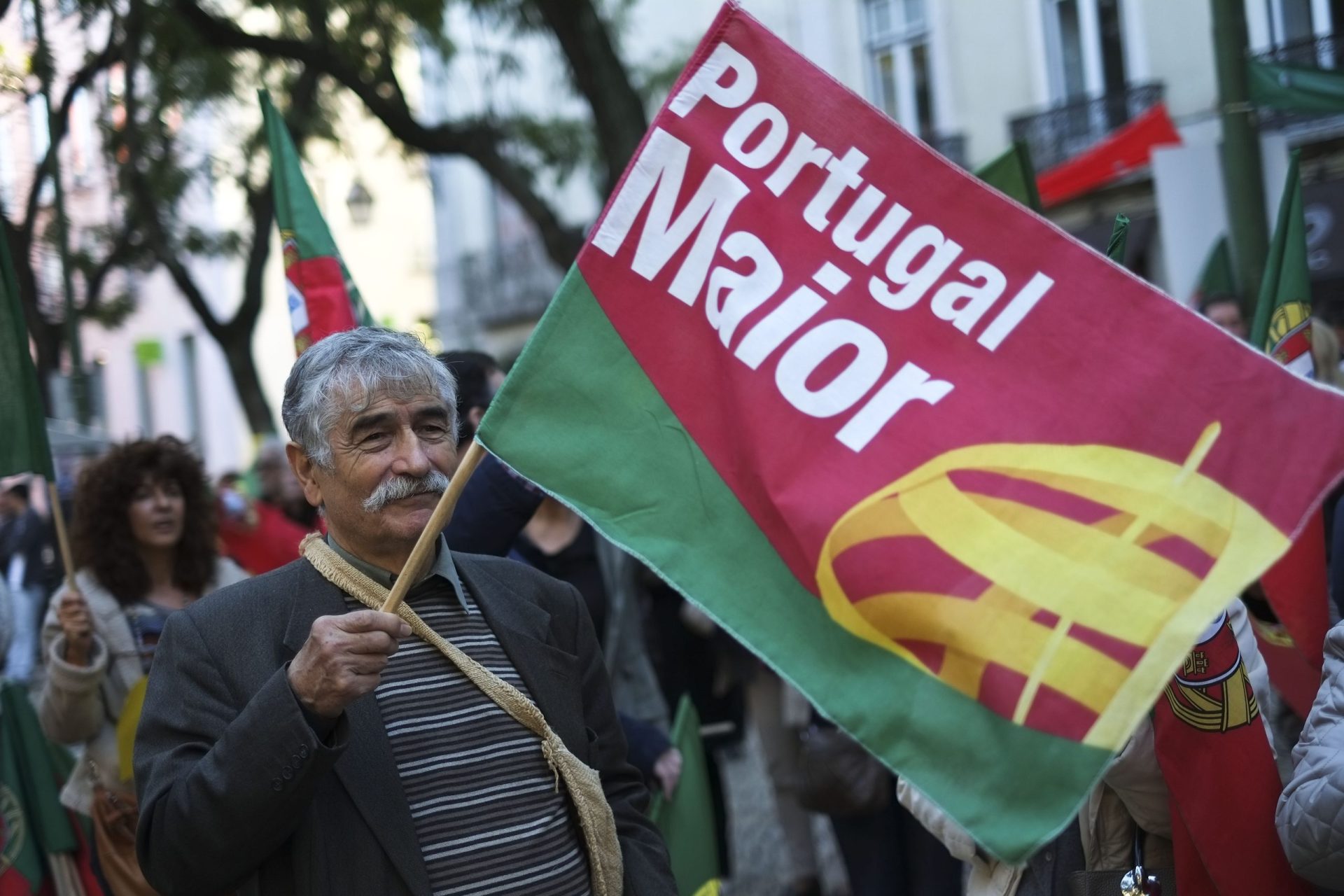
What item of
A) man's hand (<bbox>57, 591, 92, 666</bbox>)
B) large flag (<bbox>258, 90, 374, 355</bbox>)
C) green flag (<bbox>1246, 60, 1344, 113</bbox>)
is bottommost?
man's hand (<bbox>57, 591, 92, 666</bbox>)

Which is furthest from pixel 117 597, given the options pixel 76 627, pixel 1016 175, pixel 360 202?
pixel 360 202

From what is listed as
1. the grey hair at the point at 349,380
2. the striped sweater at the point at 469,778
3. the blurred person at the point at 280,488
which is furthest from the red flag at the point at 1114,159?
the striped sweater at the point at 469,778

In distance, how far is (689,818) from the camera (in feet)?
15.8

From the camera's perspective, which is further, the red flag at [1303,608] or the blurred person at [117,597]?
the blurred person at [117,597]

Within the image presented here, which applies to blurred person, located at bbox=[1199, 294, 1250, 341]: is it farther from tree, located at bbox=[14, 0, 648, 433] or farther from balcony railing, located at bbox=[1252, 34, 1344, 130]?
balcony railing, located at bbox=[1252, 34, 1344, 130]

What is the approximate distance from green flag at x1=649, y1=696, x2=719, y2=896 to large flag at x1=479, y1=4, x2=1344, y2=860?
84.3 inches

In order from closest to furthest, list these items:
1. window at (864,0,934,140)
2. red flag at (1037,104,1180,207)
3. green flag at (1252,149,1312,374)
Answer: green flag at (1252,149,1312,374)
red flag at (1037,104,1180,207)
window at (864,0,934,140)

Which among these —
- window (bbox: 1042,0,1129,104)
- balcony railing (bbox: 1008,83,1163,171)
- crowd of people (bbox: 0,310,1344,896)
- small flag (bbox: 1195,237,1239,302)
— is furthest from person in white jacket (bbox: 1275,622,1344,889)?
window (bbox: 1042,0,1129,104)

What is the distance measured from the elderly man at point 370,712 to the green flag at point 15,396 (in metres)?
2.04

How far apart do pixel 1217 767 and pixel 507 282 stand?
2598cm

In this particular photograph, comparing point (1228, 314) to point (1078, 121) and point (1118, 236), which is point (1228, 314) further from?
point (1078, 121)

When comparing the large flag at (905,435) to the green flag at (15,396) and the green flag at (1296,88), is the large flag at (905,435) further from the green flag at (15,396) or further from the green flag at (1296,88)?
the green flag at (1296,88)

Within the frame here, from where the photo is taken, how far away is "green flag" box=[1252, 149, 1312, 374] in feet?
16.7

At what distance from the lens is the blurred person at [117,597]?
4.67 meters
